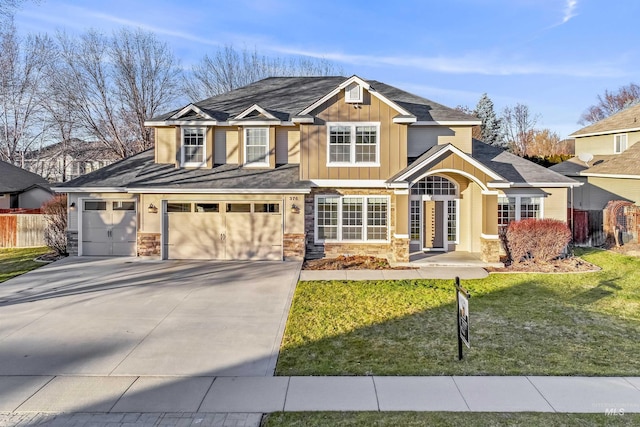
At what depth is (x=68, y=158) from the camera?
34.3m

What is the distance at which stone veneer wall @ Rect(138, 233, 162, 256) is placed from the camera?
14.9 m

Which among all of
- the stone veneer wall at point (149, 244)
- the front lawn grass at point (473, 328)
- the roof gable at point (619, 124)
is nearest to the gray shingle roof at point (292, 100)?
the stone veneer wall at point (149, 244)

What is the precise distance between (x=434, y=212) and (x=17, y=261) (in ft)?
52.8

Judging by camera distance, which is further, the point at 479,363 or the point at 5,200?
the point at 5,200

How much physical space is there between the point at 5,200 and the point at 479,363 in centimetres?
2885

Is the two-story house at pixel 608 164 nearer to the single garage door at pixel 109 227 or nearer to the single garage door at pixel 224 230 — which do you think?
the single garage door at pixel 224 230

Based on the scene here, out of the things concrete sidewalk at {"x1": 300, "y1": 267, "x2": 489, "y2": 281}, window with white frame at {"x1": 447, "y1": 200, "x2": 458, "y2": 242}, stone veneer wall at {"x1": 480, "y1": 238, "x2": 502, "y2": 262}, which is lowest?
concrete sidewalk at {"x1": 300, "y1": 267, "x2": 489, "y2": 281}

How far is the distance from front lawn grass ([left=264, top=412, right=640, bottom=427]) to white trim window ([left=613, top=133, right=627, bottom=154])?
25240mm

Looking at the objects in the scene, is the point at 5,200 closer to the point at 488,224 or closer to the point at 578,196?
the point at 488,224

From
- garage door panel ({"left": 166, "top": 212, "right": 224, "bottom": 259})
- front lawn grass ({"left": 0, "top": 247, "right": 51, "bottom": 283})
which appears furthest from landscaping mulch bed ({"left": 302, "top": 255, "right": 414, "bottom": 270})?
front lawn grass ({"left": 0, "top": 247, "right": 51, "bottom": 283})

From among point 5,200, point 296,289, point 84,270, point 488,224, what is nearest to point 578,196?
point 488,224

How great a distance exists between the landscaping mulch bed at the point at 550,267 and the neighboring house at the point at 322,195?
0.90 metres

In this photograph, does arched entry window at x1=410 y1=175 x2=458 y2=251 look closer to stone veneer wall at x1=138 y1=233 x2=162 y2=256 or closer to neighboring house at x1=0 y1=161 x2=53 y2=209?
stone veneer wall at x1=138 y1=233 x2=162 y2=256

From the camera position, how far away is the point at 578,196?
2373 cm
